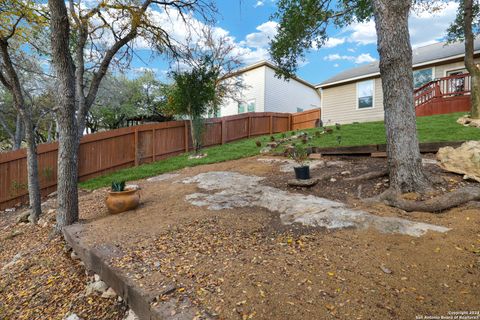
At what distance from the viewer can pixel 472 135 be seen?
5.97m

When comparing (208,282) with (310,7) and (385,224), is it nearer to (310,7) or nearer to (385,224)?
(385,224)

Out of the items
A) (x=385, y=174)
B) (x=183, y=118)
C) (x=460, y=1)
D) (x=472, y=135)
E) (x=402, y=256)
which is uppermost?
(x=460, y=1)

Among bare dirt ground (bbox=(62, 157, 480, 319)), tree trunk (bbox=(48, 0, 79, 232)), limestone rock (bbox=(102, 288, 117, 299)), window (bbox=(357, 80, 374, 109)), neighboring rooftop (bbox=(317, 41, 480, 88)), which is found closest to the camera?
bare dirt ground (bbox=(62, 157, 480, 319))

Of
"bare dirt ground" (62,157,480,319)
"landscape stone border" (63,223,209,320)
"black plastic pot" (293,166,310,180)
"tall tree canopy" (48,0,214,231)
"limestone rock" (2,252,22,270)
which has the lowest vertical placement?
"limestone rock" (2,252,22,270)

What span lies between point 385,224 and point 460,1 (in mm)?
9608

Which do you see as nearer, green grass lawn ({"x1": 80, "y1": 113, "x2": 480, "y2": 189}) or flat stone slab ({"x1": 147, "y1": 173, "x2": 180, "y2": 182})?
green grass lawn ({"x1": 80, "y1": 113, "x2": 480, "y2": 189})

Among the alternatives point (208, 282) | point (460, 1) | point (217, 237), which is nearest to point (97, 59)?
point (217, 237)

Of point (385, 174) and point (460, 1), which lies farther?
point (460, 1)

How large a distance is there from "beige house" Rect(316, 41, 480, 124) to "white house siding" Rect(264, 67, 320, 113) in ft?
9.47

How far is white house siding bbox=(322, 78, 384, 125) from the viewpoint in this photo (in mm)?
12836

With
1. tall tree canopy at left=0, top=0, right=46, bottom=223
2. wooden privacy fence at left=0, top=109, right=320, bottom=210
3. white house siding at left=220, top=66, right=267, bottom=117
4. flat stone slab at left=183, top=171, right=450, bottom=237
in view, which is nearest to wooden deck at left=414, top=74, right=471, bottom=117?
wooden privacy fence at left=0, top=109, right=320, bottom=210

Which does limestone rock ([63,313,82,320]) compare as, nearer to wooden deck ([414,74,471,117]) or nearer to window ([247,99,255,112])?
wooden deck ([414,74,471,117])

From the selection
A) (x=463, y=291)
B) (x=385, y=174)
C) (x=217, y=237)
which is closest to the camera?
(x=463, y=291)

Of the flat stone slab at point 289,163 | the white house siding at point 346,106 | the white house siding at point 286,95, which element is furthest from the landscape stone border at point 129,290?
the white house siding at point 286,95
